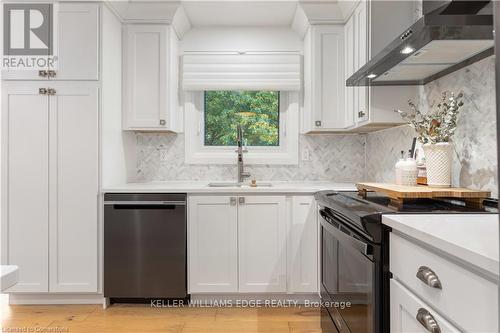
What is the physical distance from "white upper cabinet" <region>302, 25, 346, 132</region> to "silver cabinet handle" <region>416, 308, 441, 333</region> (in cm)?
196

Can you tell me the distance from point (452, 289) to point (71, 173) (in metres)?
2.44

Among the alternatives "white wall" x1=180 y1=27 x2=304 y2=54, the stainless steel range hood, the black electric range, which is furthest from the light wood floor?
"white wall" x1=180 y1=27 x2=304 y2=54

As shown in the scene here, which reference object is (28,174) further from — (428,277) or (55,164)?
(428,277)

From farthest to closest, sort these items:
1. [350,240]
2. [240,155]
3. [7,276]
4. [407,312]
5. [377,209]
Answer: [240,155], [350,240], [377,209], [407,312], [7,276]

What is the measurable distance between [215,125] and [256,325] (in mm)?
1781

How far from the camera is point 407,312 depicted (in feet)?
3.50

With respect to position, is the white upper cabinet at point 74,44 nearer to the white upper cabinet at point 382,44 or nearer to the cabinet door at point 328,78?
the cabinet door at point 328,78

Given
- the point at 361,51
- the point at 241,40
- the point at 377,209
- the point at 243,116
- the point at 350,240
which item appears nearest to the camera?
the point at 377,209

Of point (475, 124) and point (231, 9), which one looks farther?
point (231, 9)

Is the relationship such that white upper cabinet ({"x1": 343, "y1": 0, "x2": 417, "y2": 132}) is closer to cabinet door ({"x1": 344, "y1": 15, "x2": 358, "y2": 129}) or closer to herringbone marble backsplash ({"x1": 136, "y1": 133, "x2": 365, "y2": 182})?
cabinet door ({"x1": 344, "y1": 15, "x2": 358, "y2": 129})

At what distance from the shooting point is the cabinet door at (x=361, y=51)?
2.26 m

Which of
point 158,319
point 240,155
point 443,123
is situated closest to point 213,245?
point 158,319

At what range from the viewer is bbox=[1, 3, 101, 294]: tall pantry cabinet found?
96.7 inches

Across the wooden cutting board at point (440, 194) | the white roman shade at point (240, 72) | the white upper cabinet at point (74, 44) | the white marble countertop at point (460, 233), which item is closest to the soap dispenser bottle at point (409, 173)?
the wooden cutting board at point (440, 194)
